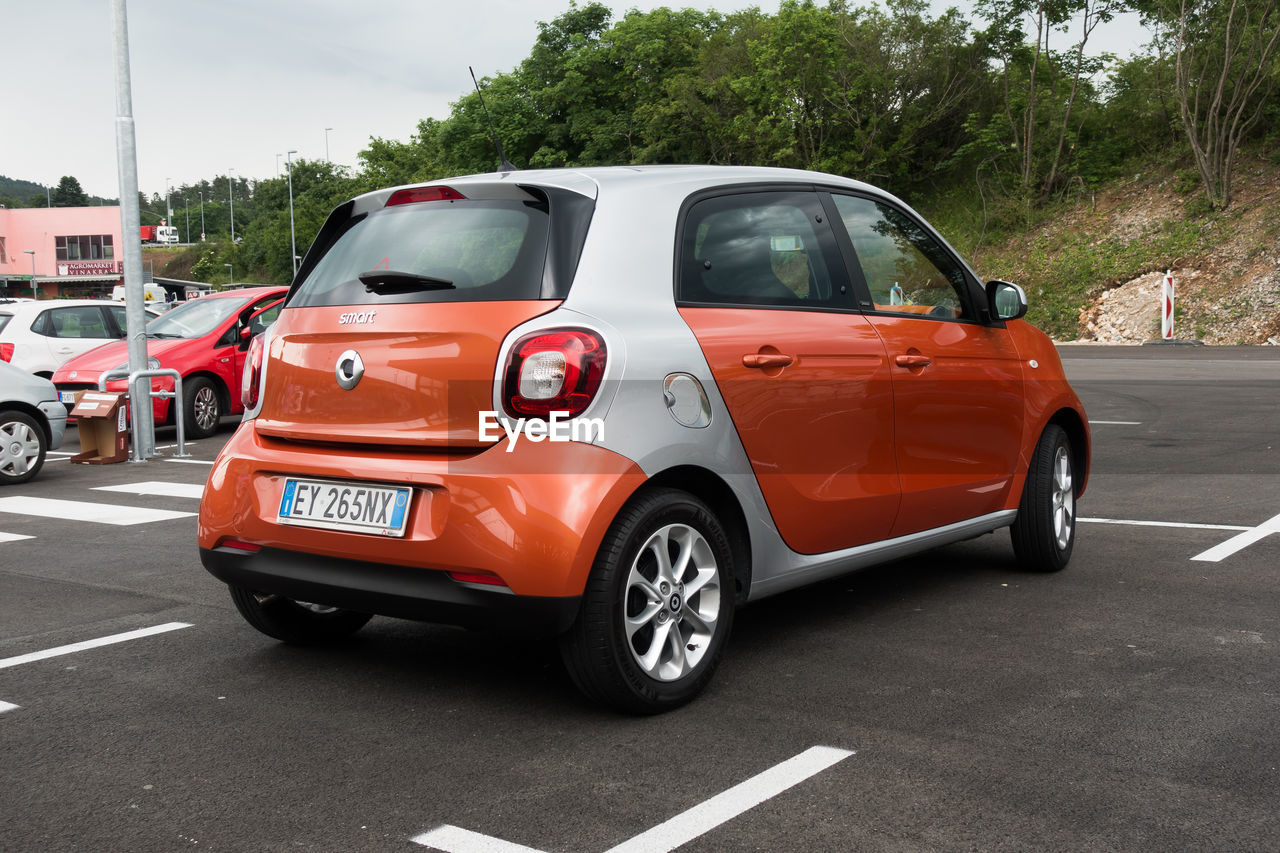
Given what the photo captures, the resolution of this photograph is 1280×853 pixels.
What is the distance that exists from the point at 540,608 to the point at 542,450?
0.46 metres

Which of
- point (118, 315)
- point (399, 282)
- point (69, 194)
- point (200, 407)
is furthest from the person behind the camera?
point (69, 194)

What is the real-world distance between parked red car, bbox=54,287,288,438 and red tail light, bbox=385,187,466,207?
984 cm

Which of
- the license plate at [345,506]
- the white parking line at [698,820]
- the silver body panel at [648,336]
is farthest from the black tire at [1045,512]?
the license plate at [345,506]

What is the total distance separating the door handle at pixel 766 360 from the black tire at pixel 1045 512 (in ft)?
6.94

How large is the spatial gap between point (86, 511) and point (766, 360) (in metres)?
6.39

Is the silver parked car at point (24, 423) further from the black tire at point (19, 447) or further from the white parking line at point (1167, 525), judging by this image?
the white parking line at point (1167, 525)

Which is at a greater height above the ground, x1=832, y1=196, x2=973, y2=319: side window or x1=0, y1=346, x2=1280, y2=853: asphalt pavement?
x1=832, y1=196, x2=973, y2=319: side window

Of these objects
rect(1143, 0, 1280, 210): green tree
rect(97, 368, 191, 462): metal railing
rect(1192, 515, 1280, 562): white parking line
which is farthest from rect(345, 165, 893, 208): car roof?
rect(1143, 0, 1280, 210): green tree

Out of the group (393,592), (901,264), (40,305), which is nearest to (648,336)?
(393,592)

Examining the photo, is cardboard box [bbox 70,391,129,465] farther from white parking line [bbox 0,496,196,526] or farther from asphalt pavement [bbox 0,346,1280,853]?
asphalt pavement [bbox 0,346,1280,853]

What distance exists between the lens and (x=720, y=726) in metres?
3.86

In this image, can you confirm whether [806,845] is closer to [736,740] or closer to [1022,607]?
[736,740]

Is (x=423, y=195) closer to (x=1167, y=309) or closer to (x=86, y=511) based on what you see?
(x=86, y=511)

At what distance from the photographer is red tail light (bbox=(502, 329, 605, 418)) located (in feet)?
12.0
